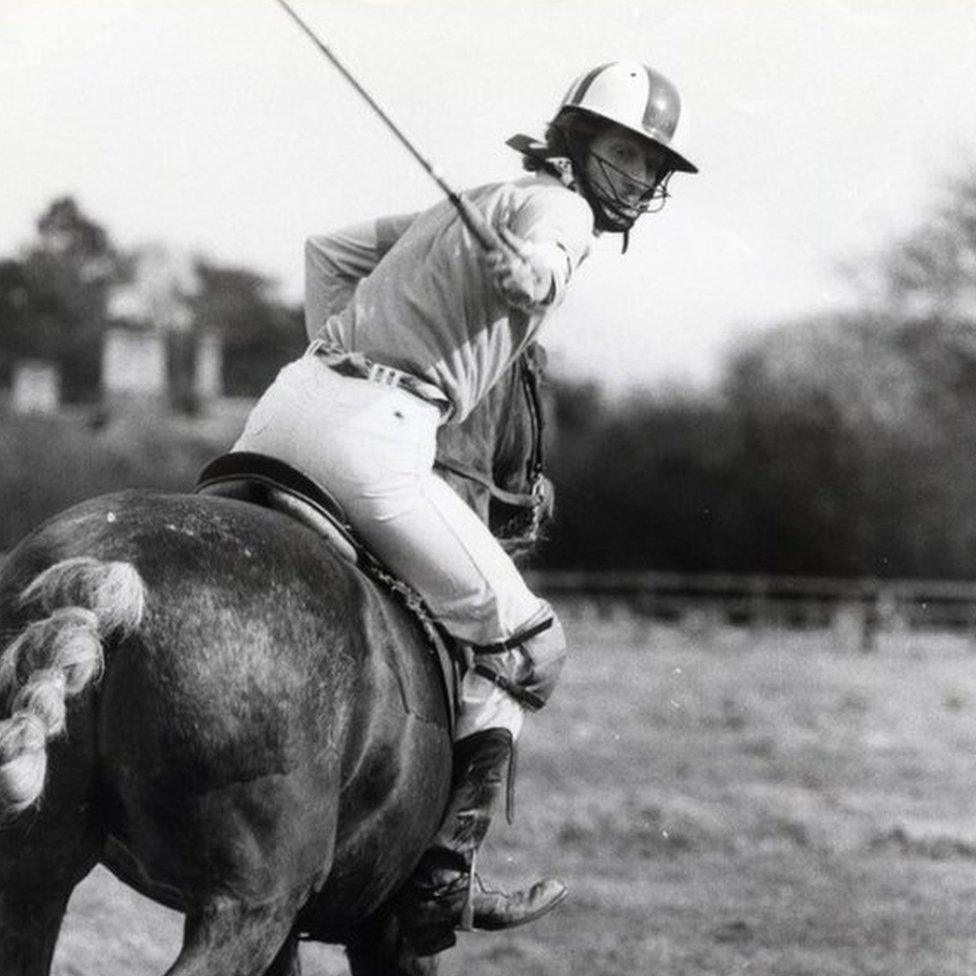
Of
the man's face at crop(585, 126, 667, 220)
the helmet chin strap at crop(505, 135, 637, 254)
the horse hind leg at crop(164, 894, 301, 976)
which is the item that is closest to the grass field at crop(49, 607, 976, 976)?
the horse hind leg at crop(164, 894, 301, 976)

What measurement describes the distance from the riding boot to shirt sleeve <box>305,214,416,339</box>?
143cm

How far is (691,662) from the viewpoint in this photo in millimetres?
26547

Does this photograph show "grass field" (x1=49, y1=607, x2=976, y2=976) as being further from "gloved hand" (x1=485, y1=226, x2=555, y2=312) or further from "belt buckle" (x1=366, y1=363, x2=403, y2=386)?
"gloved hand" (x1=485, y1=226, x2=555, y2=312)

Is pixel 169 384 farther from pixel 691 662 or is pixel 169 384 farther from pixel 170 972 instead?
pixel 170 972

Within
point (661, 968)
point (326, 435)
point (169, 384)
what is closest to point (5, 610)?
point (326, 435)

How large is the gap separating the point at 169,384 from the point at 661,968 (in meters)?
39.2

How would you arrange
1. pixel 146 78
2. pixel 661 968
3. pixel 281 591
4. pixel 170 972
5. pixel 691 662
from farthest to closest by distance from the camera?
pixel 146 78
pixel 691 662
pixel 661 968
pixel 281 591
pixel 170 972

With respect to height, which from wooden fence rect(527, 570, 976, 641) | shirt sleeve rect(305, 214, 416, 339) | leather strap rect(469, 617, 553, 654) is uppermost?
shirt sleeve rect(305, 214, 416, 339)

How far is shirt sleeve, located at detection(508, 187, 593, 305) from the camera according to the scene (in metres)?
5.22

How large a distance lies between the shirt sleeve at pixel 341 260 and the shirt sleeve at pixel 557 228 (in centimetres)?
80

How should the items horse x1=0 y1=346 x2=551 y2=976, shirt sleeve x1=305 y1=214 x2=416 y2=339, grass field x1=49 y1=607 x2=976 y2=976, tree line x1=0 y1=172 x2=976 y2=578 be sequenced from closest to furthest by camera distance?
horse x1=0 y1=346 x2=551 y2=976 → shirt sleeve x1=305 y1=214 x2=416 y2=339 → grass field x1=49 y1=607 x2=976 y2=976 → tree line x1=0 y1=172 x2=976 y2=578

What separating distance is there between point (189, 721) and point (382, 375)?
4.27ft

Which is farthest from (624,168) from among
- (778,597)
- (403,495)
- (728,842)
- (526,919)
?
(778,597)

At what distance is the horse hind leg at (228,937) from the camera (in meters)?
4.51
